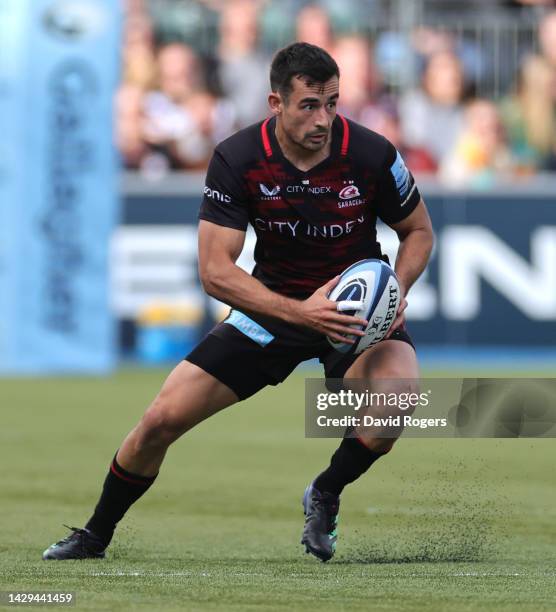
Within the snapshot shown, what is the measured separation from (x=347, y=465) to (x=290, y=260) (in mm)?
960

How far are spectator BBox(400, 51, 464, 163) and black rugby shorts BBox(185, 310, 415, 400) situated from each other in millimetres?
13057

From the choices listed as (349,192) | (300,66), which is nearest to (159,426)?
(349,192)

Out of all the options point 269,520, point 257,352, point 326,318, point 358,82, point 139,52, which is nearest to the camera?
point 326,318

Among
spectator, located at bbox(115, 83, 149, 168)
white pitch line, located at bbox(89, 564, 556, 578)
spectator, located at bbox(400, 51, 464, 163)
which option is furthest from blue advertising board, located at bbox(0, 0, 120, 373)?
white pitch line, located at bbox(89, 564, 556, 578)

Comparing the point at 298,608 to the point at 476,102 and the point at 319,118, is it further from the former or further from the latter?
the point at 476,102

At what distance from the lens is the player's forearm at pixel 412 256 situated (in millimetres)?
7105

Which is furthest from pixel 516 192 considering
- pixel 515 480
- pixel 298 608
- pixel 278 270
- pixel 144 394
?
pixel 298 608

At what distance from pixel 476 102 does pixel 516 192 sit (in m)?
1.56

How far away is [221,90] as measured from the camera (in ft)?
64.9

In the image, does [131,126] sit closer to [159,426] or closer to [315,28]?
[315,28]

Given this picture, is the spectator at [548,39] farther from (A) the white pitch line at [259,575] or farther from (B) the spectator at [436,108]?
(A) the white pitch line at [259,575]

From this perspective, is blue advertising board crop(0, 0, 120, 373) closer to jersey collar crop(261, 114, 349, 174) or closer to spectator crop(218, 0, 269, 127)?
spectator crop(218, 0, 269, 127)

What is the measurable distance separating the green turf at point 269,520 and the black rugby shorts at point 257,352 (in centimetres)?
81

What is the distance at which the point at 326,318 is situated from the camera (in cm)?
661
